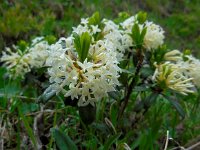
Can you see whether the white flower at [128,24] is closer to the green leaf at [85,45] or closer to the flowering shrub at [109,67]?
the flowering shrub at [109,67]

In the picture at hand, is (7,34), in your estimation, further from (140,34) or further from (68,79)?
(68,79)

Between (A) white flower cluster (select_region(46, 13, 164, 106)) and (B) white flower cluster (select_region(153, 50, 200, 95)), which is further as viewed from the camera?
(B) white flower cluster (select_region(153, 50, 200, 95))

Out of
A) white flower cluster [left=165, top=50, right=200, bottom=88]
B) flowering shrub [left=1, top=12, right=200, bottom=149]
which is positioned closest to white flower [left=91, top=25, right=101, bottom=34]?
flowering shrub [left=1, top=12, right=200, bottom=149]

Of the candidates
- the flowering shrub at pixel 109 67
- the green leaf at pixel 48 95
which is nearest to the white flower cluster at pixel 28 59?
the flowering shrub at pixel 109 67

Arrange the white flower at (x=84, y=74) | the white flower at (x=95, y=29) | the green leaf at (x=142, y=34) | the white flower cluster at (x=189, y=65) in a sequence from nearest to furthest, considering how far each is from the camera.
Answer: the white flower at (x=84, y=74), the white flower at (x=95, y=29), the green leaf at (x=142, y=34), the white flower cluster at (x=189, y=65)

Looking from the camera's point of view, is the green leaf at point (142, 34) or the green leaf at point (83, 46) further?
the green leaf at point (142, 34)

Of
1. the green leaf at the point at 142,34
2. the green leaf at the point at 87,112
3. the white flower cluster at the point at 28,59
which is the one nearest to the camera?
the green leaf at the point at 87,112

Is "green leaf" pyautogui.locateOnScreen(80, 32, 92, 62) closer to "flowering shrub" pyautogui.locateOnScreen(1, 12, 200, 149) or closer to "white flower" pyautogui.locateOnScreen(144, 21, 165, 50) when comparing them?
"flowering shrub" pyautogui.locateOnScreen(1, 12, 200, 149)

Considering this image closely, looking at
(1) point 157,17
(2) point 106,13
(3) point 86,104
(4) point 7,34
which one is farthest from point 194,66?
(1) point 157,17
